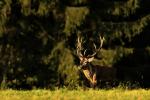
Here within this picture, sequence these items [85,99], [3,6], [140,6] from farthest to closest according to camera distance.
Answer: [140,6] < [3,6] < [85,99]

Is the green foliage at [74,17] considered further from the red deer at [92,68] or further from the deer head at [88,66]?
the deer head at [88,66]

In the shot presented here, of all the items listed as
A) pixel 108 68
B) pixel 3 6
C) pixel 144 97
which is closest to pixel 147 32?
pixel 108 68

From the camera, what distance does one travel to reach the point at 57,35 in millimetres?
24141

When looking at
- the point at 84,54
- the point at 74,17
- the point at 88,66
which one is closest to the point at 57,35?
the point at 74,17

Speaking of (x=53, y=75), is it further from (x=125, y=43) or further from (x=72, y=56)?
(x=125, y=43)

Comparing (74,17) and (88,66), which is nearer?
(88,66)

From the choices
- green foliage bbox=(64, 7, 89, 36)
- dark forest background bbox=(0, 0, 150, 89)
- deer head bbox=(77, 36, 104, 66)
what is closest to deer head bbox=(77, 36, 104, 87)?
deer head bbox=(77, 36, 104, 66)

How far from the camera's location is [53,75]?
79.9 feet

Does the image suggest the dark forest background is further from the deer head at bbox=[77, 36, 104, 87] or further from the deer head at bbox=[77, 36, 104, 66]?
the deer head at bbox=[77, 36, 104, 87]

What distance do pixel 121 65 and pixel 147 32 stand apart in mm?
2098

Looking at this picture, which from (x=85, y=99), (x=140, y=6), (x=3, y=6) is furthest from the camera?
(x=140, y=6)

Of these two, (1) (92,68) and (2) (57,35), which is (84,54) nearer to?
(1) (92,68)

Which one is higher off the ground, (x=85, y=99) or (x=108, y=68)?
(x=85, y=99)

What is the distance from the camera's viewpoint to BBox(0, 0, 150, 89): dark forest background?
23438 mm
